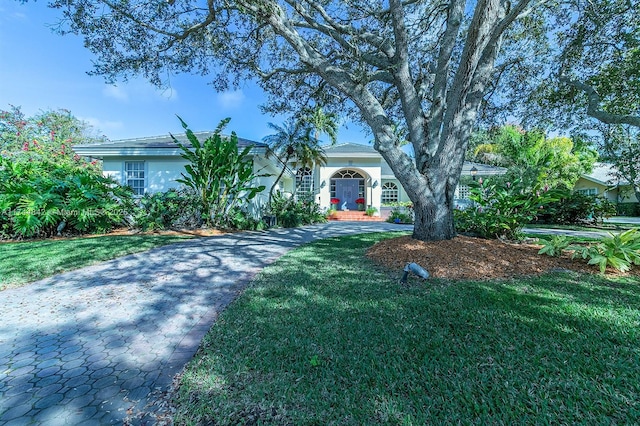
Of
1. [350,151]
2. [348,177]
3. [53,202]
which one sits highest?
[350,151]

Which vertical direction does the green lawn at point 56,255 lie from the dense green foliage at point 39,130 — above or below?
below

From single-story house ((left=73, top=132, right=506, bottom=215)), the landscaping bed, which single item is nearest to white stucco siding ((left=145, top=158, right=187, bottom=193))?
single-story house ((left=73, top=132, right=506, bottom=215))

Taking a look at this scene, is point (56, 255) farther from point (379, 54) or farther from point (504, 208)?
point (504, 208)

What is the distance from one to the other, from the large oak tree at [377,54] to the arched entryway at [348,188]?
12.1 m

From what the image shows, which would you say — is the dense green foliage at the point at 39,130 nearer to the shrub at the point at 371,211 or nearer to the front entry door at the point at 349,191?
the front entry door at the point at 349,191

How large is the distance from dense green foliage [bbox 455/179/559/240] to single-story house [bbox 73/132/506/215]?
26.2 ft

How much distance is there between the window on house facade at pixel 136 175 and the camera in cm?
1336

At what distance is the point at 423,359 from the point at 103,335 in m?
3.33

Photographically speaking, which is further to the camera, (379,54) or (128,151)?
(128,151)

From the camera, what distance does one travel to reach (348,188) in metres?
23.0

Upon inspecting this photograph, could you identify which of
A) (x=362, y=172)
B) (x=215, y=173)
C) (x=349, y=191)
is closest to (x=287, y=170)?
(x=362, y=172)

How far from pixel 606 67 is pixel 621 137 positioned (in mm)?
3084

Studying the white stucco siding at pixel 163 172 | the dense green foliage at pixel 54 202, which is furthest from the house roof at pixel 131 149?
the dense green foliage at pixel 54 202

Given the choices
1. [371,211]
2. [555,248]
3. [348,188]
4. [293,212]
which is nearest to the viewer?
[555,248]
